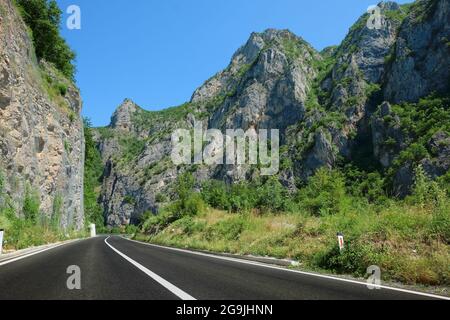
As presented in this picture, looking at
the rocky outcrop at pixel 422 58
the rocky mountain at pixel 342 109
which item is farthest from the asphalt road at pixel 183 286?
the rocky outcrop at pixel 422 58

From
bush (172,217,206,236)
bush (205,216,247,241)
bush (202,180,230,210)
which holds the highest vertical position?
bush (202,180,230,210)

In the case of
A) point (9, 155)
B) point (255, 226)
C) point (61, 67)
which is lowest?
point (255, 226)

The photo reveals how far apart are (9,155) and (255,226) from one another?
54.0 ft

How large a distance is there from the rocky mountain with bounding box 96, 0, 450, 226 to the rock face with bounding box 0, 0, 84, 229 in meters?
69.8

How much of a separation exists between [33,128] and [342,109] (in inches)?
4541

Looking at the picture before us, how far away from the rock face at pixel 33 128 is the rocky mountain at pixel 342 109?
6976cm

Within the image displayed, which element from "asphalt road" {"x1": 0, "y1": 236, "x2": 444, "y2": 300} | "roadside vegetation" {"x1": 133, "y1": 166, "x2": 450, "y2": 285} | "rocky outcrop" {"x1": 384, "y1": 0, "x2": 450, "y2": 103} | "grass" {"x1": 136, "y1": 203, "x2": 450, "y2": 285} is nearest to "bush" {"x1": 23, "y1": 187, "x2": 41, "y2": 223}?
Result: "roadside vegetation" {"x1": 133, "y1": 166, "x2": 450, "y2": 285}

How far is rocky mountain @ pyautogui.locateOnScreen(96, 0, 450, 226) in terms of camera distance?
10531cm

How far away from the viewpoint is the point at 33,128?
32438mm

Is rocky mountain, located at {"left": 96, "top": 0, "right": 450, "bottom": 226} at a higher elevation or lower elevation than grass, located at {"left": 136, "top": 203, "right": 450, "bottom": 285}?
higher

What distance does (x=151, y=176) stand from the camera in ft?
592

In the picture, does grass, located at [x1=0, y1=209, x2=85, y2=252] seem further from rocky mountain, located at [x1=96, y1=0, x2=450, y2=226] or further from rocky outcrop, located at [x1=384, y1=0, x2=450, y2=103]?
rocky outcrop, located at [x1=384, y1=0, x2=450, y2=103]
